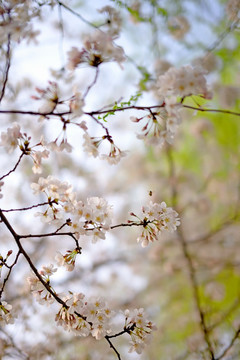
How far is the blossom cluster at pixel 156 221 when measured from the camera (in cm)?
91

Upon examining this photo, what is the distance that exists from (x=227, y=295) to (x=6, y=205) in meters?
2.31

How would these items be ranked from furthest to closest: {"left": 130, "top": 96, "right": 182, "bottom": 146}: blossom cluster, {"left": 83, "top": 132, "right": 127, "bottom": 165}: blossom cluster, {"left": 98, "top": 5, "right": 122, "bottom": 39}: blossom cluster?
{"left": 98, "top": 5, "right": 122, "bottom": 39}: blossom cluster, {"left": 83, "top": 132, "right": 127, "bottom": 165}: blossom cluster, {"left": 130, "top": 96, "right": 182, "bottom": 146}: blossom cluster

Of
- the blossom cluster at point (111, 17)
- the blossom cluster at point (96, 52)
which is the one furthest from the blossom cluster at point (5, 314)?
the blossom cluster at point (111, 17)

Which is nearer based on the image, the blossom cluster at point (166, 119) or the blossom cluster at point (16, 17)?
the blossom cluster at point (166, 119)

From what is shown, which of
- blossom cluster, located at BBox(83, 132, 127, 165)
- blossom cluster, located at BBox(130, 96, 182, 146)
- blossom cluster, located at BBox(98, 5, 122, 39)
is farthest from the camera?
blossom cluster, located at BBox(98, 5, 122, 39)

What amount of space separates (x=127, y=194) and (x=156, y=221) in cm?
353

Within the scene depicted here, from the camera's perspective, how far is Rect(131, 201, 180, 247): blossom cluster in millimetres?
906

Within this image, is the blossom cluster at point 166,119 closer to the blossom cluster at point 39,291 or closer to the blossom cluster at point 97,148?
the blossom cluster at point 97,148

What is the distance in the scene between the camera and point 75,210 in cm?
85

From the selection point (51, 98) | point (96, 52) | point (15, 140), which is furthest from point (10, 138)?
point (96, 52)

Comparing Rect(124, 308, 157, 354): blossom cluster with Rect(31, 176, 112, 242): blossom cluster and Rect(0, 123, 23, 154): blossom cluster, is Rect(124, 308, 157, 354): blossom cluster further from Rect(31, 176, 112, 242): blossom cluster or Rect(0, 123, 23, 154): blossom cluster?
Rect(0, 123, 23, 154): blossom cluster

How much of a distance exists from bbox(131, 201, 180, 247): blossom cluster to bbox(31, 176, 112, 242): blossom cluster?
11cm

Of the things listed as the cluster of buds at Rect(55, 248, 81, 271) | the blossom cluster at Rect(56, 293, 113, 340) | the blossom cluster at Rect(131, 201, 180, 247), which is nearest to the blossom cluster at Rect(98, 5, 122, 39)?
the blossom cluster at Rect(131, 201, 180, 247)

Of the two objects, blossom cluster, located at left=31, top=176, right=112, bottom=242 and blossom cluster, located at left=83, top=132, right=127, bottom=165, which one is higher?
blossom cluster, located at left=83, top=132, right=127, bottom=165
